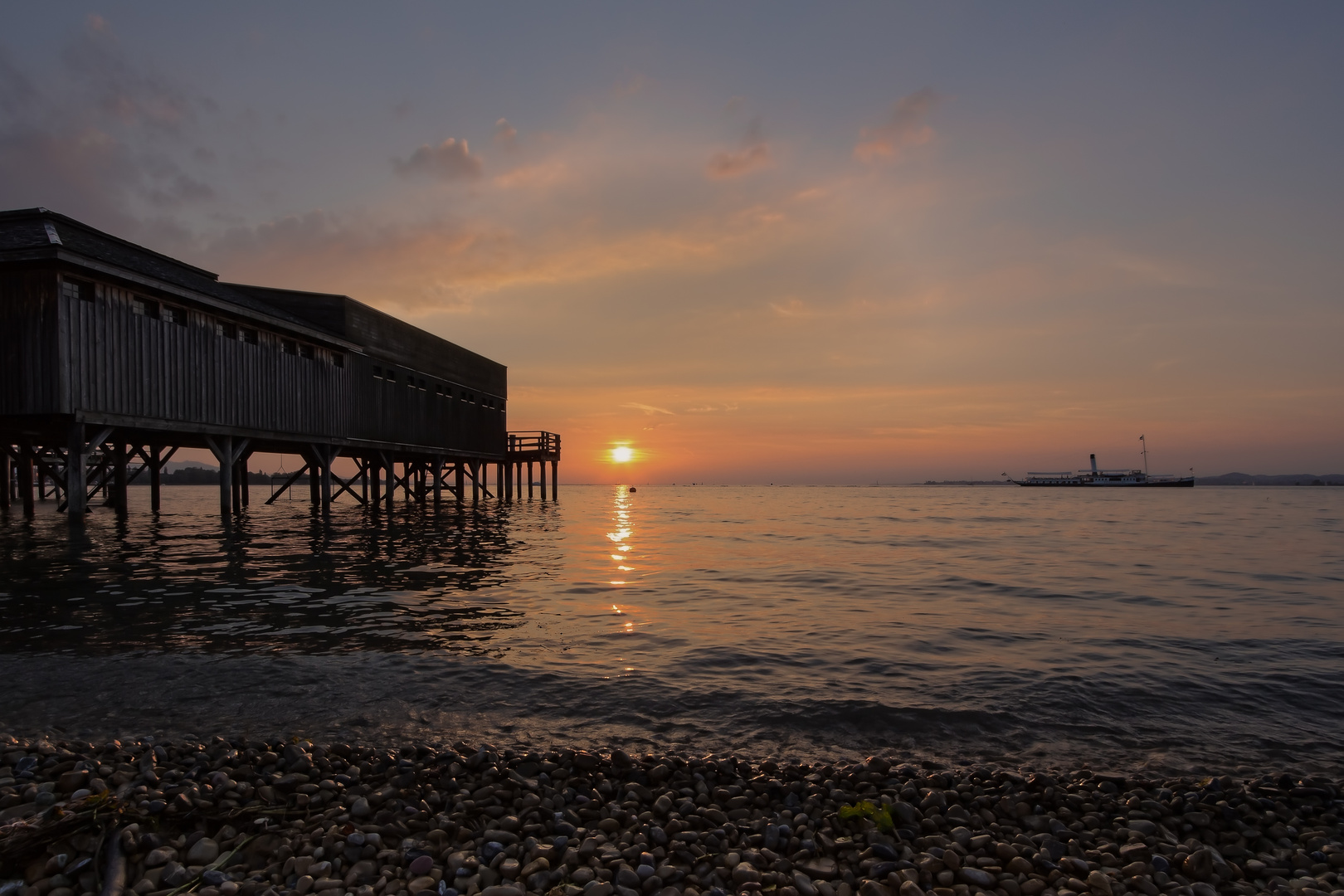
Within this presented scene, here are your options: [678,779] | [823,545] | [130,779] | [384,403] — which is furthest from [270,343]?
[678,779]

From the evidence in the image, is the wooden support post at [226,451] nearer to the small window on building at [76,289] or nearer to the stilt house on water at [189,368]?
the stilt house on water at [189,368]

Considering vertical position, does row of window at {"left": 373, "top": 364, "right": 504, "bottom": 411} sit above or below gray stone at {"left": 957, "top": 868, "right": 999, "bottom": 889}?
above

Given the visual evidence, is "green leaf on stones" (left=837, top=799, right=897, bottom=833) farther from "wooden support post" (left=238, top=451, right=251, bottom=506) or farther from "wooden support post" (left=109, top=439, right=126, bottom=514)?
"wooden support post" (left=238, top=451, right=251, bottom=506)

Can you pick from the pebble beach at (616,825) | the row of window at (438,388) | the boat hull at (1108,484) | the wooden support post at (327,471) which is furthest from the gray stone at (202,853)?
the boat hull at (1108,484)

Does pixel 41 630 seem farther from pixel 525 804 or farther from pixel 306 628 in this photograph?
pixel 525 804

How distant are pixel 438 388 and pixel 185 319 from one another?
15390mm

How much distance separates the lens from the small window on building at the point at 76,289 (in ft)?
57.2

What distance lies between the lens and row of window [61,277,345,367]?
17938mm

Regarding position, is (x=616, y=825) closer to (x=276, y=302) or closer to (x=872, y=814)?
(x=872, y=814)

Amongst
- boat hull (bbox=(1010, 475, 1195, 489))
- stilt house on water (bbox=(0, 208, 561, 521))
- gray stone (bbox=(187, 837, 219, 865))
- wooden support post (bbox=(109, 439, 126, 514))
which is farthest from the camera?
boat hull (bbox=(1010, 475, 1195, 489))

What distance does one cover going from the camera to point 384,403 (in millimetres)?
31672

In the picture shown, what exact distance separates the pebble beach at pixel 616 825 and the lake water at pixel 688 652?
0.63 metres

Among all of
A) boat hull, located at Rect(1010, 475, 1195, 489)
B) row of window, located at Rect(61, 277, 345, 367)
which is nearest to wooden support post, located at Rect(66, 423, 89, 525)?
row of window, located at Rect(61, 277, 345, 367)

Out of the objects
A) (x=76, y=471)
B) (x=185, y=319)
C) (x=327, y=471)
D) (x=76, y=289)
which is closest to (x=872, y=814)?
(x=76, y=289)
